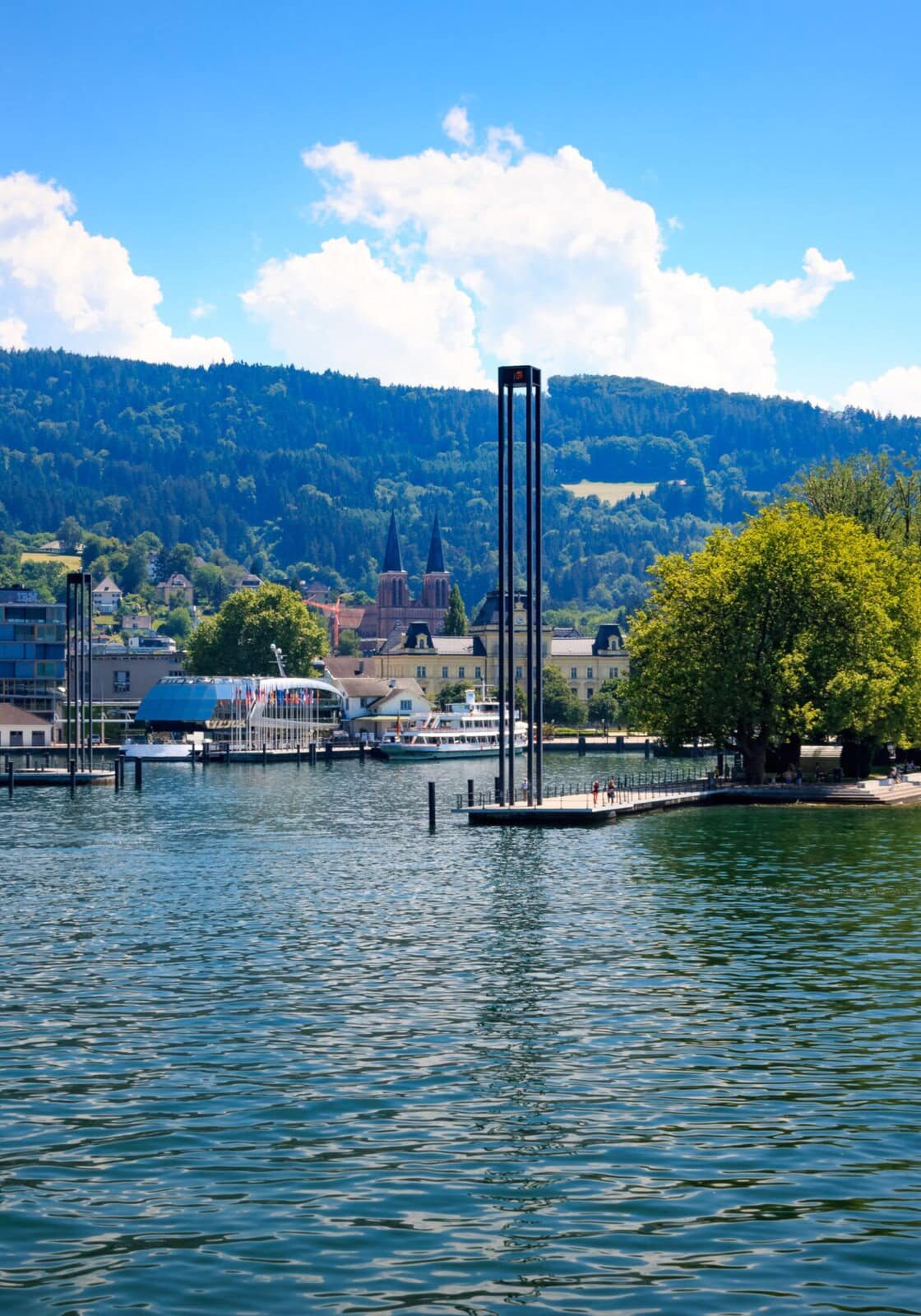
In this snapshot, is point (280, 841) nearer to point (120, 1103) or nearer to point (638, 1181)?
point (120, 1103)

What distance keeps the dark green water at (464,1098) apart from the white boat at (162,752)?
385 feet

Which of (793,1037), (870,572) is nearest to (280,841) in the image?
(870,572)

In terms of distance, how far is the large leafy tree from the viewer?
9431cm

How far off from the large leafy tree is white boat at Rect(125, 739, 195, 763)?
273 feet

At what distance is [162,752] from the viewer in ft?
575

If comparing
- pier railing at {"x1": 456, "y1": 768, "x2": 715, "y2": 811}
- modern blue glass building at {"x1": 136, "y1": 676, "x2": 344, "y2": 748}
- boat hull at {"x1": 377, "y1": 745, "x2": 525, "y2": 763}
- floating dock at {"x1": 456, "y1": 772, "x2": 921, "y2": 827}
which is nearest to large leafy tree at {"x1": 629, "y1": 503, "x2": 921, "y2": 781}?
pier railing at {"x1": 456, "y1": 768, "x2": 715, "y2": 811}

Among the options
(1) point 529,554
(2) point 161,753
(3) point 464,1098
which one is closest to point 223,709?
(2) point 161,753

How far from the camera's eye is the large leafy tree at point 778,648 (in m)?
94.3

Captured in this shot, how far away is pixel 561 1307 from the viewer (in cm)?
1888

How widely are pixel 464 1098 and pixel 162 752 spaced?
5923 inches

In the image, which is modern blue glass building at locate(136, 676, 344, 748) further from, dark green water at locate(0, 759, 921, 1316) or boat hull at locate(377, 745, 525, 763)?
dark green water at locate(0, 759, 921, 1316)

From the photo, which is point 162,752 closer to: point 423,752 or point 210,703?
point 210,703

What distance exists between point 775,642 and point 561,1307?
3147 inches

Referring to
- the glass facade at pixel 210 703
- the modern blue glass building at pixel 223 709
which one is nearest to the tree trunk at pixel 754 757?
the modern blue glass building at pixel 223 709
